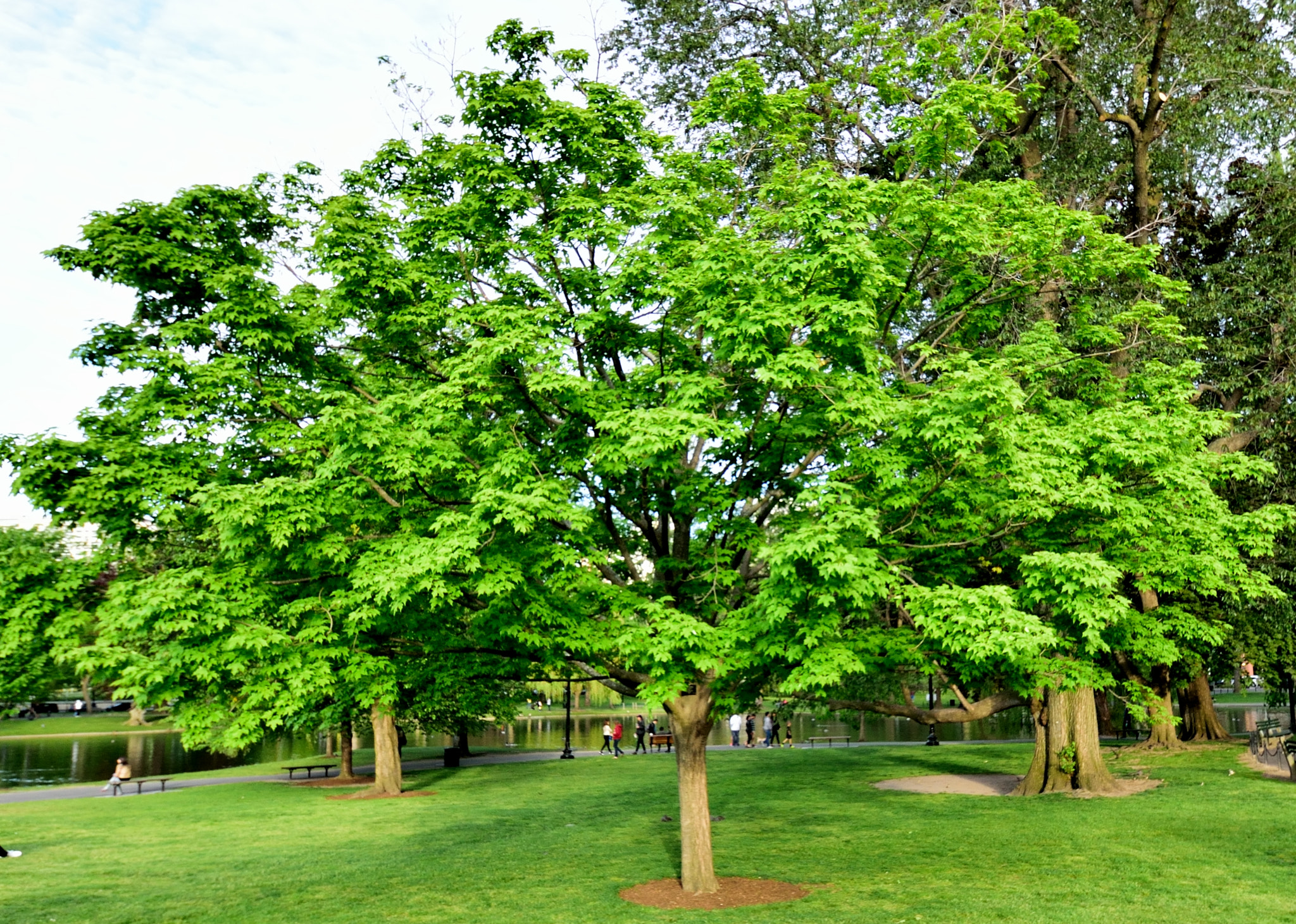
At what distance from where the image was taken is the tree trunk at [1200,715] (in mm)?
34625

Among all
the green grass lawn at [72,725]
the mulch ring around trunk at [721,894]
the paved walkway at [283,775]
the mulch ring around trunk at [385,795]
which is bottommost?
the green grass lawn at [72,725]

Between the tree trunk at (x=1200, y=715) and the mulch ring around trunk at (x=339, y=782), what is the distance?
28.9 m

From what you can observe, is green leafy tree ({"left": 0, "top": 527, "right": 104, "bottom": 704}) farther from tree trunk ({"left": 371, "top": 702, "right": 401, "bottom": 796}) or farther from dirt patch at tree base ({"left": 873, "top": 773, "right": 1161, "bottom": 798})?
dirt patch at tree base ({"left": 873, "top": 773, "right": 1161, "bottom": 798})

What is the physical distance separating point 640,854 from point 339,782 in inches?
734

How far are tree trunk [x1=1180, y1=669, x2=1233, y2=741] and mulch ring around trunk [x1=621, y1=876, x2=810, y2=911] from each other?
84.8 feet

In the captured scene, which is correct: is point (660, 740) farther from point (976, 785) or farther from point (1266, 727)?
point (1266, 727)

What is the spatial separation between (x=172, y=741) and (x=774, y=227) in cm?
6509

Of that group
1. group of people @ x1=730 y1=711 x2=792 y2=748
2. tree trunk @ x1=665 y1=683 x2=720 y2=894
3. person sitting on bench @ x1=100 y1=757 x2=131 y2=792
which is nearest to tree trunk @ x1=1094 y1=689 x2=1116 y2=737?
group of people @ x1=730 y1=711 x2=792 y2=748

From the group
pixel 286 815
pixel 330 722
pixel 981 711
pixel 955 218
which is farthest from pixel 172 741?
pixel 955 218

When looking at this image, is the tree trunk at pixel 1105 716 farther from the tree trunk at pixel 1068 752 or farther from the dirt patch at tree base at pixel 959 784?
the tree trunk at pixel 1068 752

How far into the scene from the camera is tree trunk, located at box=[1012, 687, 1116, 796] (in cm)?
2359

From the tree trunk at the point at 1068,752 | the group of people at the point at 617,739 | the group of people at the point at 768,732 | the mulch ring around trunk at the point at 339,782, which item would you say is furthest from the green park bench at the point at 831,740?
the mulch ring around trunk at the point at 339,782

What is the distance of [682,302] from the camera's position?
13.5 metres

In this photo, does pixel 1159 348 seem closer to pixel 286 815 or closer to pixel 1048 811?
pixel 1048 811
